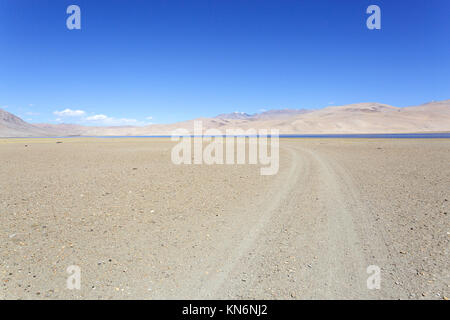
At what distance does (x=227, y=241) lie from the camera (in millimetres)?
4949

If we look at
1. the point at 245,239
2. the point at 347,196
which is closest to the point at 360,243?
the point at 245,239

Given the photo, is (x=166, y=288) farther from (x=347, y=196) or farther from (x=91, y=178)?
(x=91, y=178)

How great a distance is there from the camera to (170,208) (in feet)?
23.5

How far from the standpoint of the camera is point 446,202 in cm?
715

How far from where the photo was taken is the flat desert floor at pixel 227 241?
3482 mm

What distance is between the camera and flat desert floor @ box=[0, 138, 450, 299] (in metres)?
3.48

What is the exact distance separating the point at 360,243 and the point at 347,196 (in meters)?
3.62
